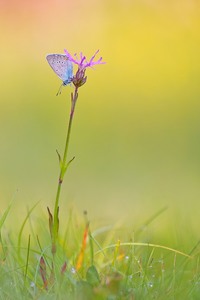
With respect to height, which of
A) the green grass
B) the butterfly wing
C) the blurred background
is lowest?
the green grass

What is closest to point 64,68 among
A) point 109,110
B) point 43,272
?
point 43,272

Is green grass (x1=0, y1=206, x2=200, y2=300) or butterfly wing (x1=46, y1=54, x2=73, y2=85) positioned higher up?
butterfly wing (x1=46, y1=54, x2=73, y2=85)

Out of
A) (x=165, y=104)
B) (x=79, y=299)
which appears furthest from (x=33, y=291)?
(x=165, y=104)

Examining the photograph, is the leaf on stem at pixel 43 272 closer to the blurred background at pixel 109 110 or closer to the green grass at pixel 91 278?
the green grass at pixel 91 278

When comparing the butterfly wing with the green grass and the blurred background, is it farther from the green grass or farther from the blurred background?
the blurred background

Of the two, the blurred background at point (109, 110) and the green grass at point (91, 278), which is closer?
the green grass at point (91, 278)

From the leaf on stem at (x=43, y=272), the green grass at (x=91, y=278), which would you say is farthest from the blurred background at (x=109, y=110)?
the leaf on stem at (x=43, y=272)

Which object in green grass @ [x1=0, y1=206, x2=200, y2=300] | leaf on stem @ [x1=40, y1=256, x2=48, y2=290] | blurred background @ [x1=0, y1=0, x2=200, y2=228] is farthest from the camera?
blurred background @ [x1=0, y1=0, x2=200, y2=228]

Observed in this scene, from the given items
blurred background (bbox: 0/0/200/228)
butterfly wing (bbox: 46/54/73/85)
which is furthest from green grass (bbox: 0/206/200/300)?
blurred background (bbox: 0/0/200/228)
